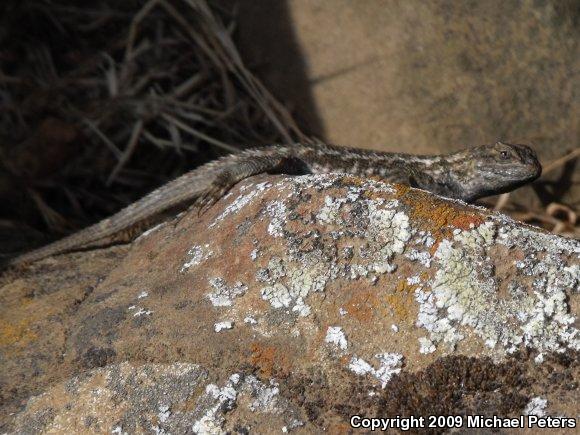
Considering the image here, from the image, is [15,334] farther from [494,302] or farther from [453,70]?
[453,70]

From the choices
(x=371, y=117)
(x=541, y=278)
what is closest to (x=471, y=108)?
(x=371, y=117)

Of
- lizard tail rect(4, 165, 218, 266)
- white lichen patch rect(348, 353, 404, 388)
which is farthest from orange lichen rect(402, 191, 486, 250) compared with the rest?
lizard tail rect(4, 165, 218, 266)

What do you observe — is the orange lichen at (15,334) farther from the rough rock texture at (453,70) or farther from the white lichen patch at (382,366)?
the rough rock texture at (453,70)

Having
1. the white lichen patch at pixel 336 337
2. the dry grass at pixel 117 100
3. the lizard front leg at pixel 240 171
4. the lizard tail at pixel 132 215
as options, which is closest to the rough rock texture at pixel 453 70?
the dry grass at pixel 117 100

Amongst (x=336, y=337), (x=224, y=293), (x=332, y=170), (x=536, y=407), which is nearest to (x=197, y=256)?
(x=224, y=293)

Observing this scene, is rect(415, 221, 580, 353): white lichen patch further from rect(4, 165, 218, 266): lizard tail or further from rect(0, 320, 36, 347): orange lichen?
rect(4, 165, 218, 266): lizard tail

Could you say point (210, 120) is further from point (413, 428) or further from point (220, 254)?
point (413, 428)
